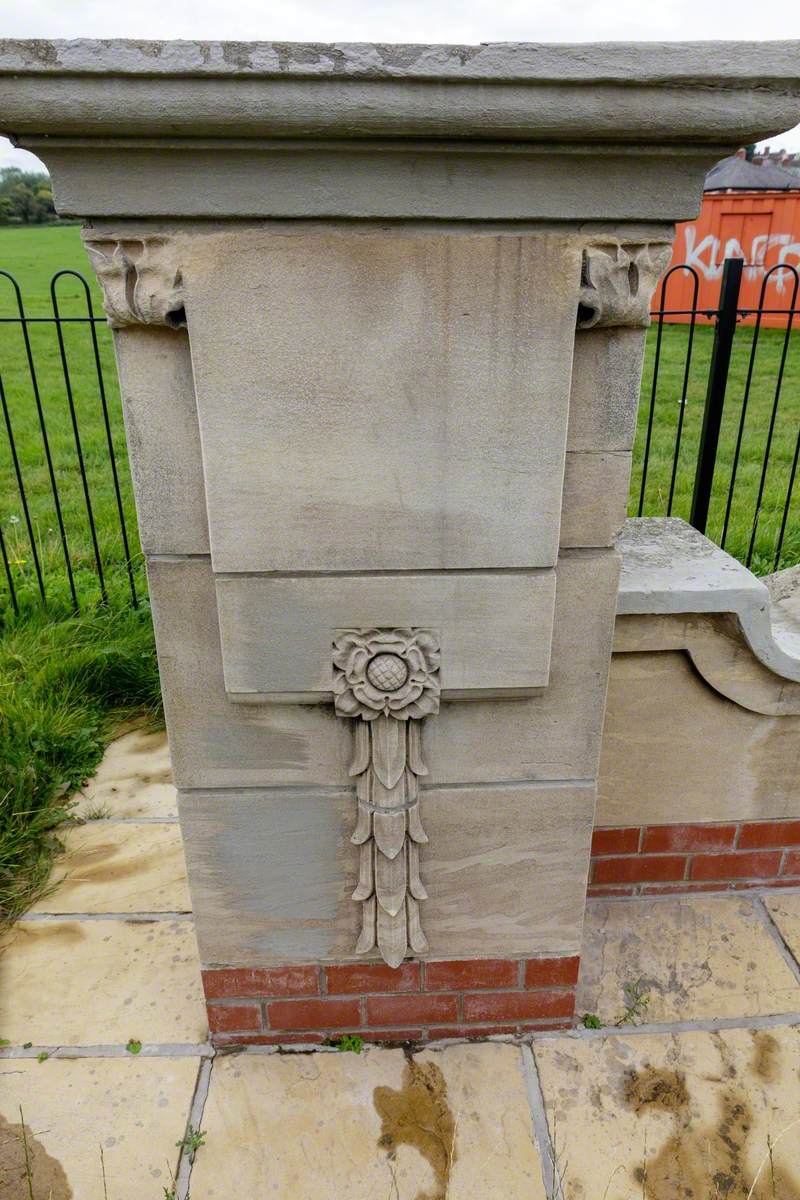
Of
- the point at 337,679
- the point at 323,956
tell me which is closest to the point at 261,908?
the point at 323,956

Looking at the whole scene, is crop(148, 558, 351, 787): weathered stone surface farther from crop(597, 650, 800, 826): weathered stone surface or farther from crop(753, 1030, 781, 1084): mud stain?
crop(753, 1030, 781, 1084): mud stain

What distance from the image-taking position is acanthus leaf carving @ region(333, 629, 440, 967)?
168cm

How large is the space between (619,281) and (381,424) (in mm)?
479

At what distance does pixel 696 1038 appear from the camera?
2.12 meters

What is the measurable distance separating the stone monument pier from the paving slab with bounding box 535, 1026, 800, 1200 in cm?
34

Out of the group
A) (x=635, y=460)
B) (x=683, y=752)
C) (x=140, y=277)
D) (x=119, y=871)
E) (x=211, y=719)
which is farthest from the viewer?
(x=635, y=460)

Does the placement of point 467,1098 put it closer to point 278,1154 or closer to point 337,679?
point 278,1154

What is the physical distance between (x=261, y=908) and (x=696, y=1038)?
1154mm

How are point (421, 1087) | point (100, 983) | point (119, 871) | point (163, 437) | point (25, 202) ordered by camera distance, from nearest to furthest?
point (163, 437) → point (421, 1087) → point (100, 983) → point (119, 871) → point (25, 202)

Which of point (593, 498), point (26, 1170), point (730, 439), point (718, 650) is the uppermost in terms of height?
point (593, 498)

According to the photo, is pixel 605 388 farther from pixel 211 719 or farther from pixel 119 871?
pixel 119 871

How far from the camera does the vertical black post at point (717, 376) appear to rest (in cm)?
316

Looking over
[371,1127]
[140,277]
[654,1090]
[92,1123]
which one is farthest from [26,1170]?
[140,277]

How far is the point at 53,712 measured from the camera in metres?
3.29
